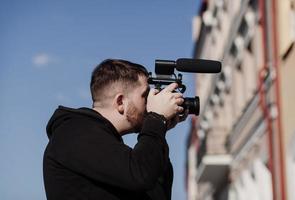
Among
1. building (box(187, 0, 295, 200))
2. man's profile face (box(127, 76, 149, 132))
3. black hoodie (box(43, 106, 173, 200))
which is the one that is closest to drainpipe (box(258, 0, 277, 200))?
building (box(187, 0, 295, 200))

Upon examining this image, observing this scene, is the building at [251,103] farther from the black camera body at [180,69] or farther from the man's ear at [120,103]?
the man's ear at [120,103]

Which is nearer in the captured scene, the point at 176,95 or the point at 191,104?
the point at 176,95

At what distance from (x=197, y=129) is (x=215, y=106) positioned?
5834mm

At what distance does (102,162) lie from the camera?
3.47 metres

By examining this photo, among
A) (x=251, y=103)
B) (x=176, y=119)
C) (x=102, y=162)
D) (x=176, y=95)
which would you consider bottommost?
(x=251, y=103)

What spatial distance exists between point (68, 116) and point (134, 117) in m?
0.28

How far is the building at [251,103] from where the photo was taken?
15445mm

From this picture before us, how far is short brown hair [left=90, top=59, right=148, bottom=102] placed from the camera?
368cm

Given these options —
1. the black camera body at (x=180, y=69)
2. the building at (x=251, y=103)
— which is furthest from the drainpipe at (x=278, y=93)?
the black camera body at (x=180, y=69)

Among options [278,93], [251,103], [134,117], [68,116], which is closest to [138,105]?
[134,117]

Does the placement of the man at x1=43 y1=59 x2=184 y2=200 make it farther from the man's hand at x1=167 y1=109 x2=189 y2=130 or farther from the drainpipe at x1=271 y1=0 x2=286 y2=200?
the drainpipe at x1=271 y1=0 x2=286 y2=200

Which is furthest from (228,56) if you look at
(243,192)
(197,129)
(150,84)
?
(150,84)

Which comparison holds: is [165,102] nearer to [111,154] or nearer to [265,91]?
[111,154]

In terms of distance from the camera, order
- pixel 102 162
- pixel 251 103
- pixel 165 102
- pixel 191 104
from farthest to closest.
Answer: pixel 251 103
pixel 191 104
pixel 165 102
pixel 102 162
